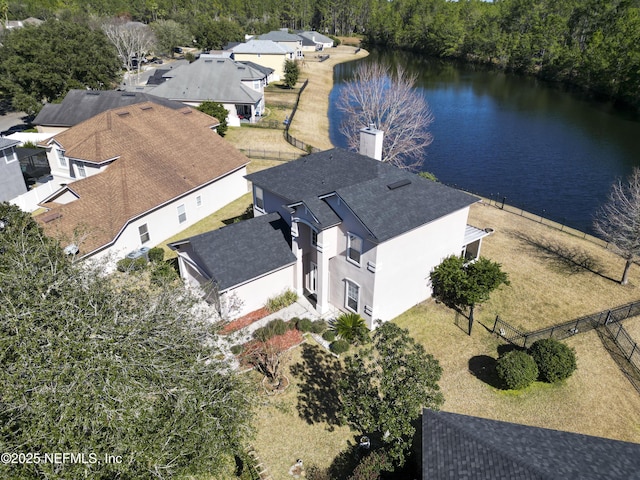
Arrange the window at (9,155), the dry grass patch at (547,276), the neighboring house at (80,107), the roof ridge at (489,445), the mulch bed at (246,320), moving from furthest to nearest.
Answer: the neighboring house at (80,107)
the window at (9,155)
the dry grass patch at (547,276)
the mulch bed at (246,320)
the roof ridge at (489,445)

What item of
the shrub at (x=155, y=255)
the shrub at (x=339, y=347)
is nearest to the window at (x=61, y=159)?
the shrub at (x=155, y=255)

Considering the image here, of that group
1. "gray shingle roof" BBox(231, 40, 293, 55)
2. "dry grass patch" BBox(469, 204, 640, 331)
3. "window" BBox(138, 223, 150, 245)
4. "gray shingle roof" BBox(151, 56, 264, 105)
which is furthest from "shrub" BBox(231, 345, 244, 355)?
"gray shingle roof" BBox(231, 40, 293, 55)

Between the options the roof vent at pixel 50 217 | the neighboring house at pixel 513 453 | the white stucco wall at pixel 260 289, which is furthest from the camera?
the roof vent at pixel 50 217

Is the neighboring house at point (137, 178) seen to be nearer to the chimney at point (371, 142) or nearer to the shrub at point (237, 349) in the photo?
the shrub at point (237, 349)

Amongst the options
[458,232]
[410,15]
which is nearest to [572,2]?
[410,15]

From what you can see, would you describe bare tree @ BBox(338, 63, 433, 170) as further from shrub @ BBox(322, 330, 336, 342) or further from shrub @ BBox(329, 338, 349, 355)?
shrub @ BBox(329, 338, 349, 355)

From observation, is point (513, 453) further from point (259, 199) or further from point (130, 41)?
point (130, 41)
